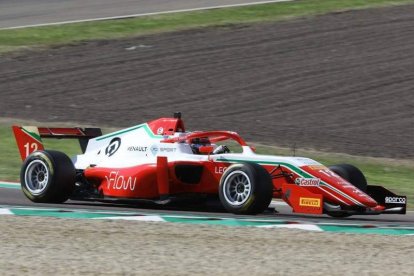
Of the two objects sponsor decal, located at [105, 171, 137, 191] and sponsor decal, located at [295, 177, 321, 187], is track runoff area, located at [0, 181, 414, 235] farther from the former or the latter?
sponsor decal, located at [295, 177, 321, 187]

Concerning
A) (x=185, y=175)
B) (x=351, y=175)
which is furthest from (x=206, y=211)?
(x=351, y=175)

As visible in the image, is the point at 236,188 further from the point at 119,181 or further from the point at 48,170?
the point at 48,170

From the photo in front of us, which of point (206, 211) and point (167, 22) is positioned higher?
point (167, 22)

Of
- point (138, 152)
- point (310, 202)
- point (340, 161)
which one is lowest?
point (310, 202)

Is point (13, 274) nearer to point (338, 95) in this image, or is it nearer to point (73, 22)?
point (338, 95)

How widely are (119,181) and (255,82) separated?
11.7m

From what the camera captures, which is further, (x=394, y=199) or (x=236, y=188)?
(x=394, y=199)

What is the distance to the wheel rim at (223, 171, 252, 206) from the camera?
456 inches

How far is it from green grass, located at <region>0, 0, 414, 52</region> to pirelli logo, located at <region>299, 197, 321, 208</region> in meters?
16.4

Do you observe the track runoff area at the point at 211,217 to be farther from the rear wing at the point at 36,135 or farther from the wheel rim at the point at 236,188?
the rear wing at the point at 36,135

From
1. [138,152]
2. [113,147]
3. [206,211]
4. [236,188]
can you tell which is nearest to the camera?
[236,188]

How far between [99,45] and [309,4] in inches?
279

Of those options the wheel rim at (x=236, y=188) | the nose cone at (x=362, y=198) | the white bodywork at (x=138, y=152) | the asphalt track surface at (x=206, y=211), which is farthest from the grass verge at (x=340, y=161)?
the wheel rim at (x=236, y=188)

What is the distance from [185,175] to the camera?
40.4 ft
